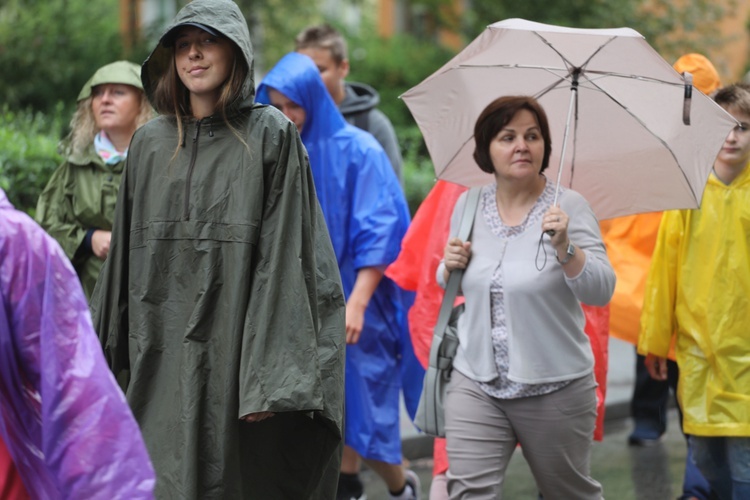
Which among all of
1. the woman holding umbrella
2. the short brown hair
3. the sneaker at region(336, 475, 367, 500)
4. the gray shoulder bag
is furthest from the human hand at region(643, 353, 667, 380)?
the short brown hair

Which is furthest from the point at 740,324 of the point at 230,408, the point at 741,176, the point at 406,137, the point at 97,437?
the point at 406,137

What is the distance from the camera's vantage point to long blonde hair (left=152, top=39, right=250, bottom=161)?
4.17 meters

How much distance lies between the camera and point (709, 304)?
17.5ft

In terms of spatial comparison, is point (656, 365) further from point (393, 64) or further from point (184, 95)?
point (393, 64)

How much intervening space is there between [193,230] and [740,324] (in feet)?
7.77

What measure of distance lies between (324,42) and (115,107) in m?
1.76

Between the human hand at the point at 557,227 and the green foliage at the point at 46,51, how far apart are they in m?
8.28

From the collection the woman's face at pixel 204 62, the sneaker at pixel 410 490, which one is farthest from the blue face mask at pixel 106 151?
the sneaker at pixel 410 490

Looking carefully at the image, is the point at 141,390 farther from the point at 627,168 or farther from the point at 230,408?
the point at 627,168

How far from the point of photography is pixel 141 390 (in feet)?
13.6

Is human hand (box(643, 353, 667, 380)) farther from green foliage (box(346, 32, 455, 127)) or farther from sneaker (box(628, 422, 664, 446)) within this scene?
green foliage (box(346, 32, 455, 127))

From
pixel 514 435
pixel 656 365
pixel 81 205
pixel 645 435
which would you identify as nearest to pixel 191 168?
pixel 514 435

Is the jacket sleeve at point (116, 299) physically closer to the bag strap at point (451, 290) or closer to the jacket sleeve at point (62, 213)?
the bag strap at point (451, 290)

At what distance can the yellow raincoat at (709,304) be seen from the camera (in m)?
5.29
